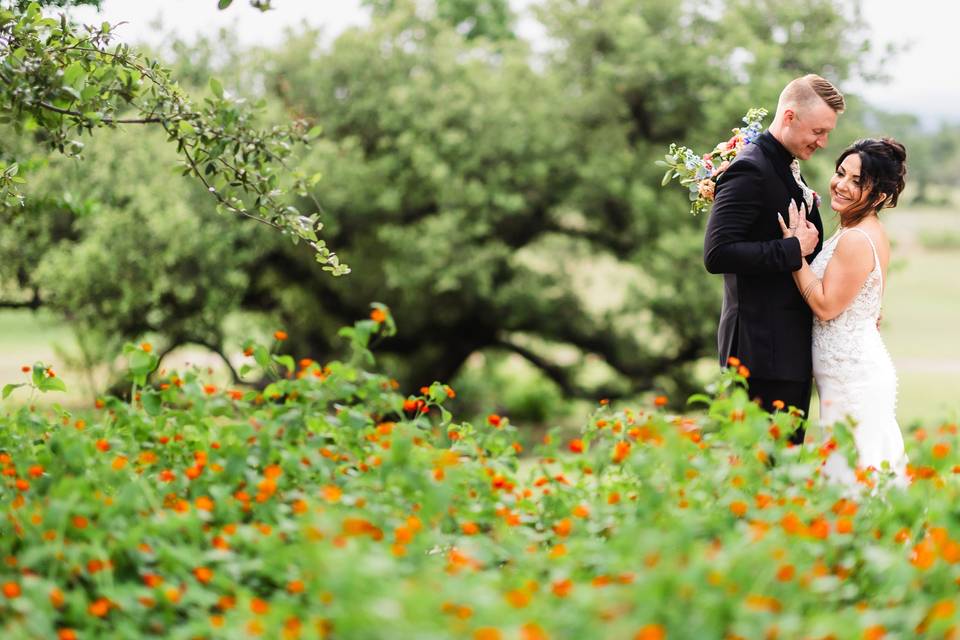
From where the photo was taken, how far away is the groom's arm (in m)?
4.25

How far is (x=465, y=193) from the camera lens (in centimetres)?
1474

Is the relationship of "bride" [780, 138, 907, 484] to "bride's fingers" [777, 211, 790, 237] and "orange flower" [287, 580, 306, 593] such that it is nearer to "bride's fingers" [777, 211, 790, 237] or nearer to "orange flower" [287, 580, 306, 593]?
"bride's fingers" [777, 211, 790, 237]

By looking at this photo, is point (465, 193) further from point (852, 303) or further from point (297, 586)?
point (297, 586)

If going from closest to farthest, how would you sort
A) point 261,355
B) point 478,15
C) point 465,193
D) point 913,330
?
point 261,355 → point 465,193 → point 478,15 → point 913,330

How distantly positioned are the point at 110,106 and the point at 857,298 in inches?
129

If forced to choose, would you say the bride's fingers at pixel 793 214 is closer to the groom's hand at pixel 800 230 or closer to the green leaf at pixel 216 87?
the groom's hand at pixel 800 230

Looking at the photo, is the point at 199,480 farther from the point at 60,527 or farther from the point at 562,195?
the point at 562,195

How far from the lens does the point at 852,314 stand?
14.8 feet

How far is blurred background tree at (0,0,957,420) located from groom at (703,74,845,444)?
930cm

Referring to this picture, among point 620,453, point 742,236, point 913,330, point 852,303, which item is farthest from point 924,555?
point 913,330

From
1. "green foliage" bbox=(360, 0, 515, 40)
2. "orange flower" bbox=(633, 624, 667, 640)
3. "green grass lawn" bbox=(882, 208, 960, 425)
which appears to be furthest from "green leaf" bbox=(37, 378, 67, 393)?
"green foliage" bbox=(360, 0, 515, 40)

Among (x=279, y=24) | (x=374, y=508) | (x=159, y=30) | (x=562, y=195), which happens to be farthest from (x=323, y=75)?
(x=374, y=508)

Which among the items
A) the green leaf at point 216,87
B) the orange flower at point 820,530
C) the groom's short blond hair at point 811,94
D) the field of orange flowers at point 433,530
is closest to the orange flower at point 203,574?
the field of orange flowers at point 433,530

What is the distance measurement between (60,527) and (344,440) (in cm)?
125
